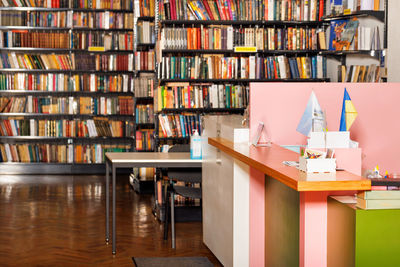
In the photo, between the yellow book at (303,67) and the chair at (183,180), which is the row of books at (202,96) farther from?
the chair at (183,180)

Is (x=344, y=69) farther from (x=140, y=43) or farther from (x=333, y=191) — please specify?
(x=333, y=191)

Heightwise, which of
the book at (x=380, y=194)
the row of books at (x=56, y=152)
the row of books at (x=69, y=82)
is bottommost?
the row of books at (x=56, y=152)

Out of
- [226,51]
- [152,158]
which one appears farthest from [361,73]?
[152,158]

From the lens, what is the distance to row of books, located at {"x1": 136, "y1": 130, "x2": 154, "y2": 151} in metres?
8.72

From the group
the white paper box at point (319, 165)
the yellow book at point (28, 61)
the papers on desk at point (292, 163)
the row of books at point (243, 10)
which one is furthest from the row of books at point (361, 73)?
the yellow book at point (28, 61)

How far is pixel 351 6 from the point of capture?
6.12 meters

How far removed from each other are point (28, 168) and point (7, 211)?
324cm

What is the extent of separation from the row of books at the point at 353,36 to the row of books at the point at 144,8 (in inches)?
107

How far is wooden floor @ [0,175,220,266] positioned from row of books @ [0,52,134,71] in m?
2.20

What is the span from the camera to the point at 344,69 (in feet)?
21.9

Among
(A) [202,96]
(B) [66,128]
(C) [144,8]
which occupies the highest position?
(C) [144,8]

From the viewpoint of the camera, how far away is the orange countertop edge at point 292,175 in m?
2.58

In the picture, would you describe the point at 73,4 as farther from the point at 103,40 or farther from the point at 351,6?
the point at 351,6

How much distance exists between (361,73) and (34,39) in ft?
18.8
